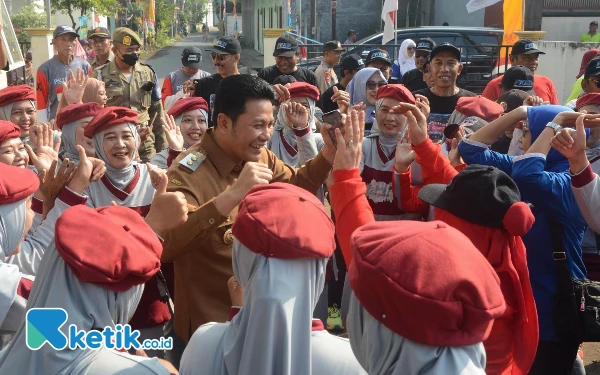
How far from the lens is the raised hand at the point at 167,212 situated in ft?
9.11

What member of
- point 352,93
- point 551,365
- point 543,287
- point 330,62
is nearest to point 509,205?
point 543,287

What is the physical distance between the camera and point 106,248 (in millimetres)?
1968

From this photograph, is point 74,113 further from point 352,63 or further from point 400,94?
point 352,63

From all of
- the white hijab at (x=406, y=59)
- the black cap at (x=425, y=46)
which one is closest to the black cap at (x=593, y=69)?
the black cap at (x=425, y=46)

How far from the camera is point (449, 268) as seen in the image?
5.34 ft

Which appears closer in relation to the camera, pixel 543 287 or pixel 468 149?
pixel 543 287

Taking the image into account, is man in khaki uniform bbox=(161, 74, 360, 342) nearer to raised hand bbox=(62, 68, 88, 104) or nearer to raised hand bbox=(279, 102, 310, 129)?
raised hand bbox=(279, 102, 310, 129)

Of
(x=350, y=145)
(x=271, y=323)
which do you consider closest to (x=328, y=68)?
(x=350, y=145)

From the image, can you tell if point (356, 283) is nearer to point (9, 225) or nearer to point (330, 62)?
point (9, 225)

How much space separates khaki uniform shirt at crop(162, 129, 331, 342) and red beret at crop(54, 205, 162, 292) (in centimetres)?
65

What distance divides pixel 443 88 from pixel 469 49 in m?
9.66

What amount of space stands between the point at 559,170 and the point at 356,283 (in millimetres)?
2115

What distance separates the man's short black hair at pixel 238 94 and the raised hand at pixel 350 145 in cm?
44

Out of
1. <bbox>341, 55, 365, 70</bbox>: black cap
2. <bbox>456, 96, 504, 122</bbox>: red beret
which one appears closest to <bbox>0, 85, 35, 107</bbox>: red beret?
<bbox>456, 96, 504, 122</bbox>: red beret
